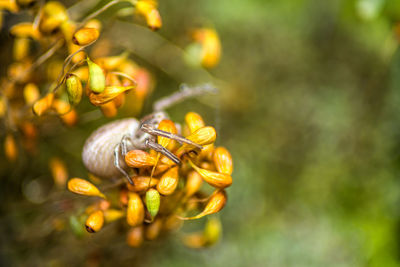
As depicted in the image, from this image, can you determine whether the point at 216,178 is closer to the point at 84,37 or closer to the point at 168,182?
the point at 168,182

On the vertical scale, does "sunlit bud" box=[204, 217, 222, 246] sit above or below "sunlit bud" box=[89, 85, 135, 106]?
below

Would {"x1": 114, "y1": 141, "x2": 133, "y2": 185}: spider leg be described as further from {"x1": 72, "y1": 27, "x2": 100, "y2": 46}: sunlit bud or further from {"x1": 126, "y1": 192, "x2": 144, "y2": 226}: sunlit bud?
{"x1": 72, "y1": 27, "x2": 100, "y2": 46}: sunlit bud

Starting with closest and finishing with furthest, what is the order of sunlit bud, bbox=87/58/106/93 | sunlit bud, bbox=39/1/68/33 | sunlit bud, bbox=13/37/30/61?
1. sunlit bud, bbox=87/58/106/93
2. sunlit bud, bbox=39/1/68/33
3. sunlit bud, bbox=13/37/30/61

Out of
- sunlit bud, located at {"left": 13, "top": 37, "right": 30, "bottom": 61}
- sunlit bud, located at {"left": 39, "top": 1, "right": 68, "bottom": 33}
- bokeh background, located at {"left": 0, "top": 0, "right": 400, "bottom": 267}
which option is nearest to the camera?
sunlit bud, located at {"left": 39, "top": 1, "right": 68, "bottom": 33}

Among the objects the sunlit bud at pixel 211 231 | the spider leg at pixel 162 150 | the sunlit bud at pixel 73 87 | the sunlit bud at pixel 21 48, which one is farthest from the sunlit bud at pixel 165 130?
the sunlit bud at pixel 21 48

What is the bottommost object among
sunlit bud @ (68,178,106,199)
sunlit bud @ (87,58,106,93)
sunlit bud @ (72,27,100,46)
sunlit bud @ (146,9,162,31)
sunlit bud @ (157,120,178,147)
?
sunlit bud @ (68,178,106,199)

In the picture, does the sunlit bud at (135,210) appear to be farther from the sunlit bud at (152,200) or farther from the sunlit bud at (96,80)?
the sunlit bud at (96,80)

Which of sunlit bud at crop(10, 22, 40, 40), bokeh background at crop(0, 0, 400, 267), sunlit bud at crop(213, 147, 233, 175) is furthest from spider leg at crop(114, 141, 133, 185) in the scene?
bokeh background at crop(0, 0, 400, 267)

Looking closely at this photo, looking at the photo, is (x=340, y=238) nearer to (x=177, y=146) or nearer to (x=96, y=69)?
(x=177, y=146)
